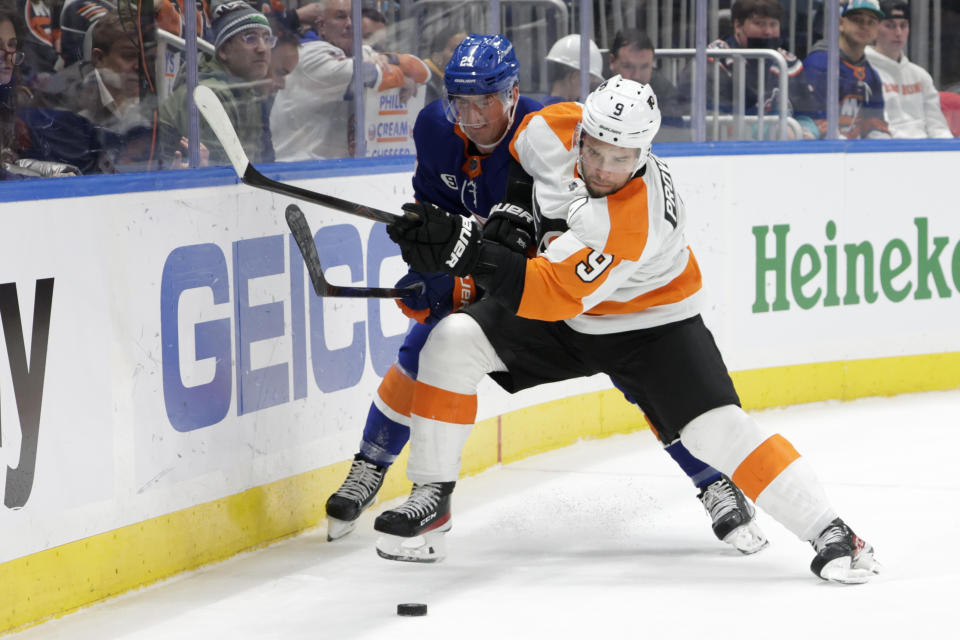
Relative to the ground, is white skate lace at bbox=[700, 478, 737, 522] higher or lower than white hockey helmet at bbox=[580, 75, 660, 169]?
lower

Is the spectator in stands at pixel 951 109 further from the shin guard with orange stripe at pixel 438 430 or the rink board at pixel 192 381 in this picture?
the shin guard with orange stripe at pixel 438 430

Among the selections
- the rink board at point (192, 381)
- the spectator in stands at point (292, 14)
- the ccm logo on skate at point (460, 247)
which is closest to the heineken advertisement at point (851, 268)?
the rink board at point (192, 381)

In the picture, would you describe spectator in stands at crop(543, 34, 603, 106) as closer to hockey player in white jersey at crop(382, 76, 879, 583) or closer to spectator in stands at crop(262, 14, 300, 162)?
spectator in stands at crop(262, 14, 300, 162)

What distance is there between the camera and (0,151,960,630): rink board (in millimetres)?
2818

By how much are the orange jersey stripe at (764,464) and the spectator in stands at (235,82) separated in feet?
4.74

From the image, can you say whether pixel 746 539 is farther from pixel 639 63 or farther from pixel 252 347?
pixel 639 63

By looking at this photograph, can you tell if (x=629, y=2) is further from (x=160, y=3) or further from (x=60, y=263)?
(x=60, y=263)

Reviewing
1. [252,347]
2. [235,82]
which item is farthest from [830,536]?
[235,82]

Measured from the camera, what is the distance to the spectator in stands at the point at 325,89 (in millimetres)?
3816

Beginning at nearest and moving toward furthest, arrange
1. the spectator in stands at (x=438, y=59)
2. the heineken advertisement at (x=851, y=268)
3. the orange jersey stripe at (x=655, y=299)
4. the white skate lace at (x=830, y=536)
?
the white skate lace at (x=830, y=536), the orange jersey stripe at (x=655, y=299), the spectator in stands at (x=438, y=59), the heineken advertisement at (x=851, y=268)

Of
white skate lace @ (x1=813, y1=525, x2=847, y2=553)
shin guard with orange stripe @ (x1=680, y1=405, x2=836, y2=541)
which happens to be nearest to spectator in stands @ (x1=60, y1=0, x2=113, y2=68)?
shin guard with orange stripe @ (x1=680, y1=405, x2=836, y2=541)

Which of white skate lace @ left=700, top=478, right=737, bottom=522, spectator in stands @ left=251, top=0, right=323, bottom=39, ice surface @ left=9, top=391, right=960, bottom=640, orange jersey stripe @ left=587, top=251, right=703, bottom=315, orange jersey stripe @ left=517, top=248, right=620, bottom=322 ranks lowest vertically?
ice surface @ left=9, top=391, right=960, bottom=640

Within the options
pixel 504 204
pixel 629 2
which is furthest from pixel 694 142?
pixel 504 204

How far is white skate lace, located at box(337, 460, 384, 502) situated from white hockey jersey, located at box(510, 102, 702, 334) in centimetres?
69
